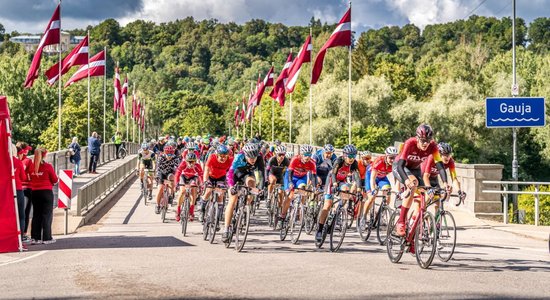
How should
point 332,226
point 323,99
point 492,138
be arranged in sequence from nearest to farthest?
point 332,226
point 492,138
point 323,99

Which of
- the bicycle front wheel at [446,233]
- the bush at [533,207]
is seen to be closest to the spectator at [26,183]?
the bicycle front wheel at [446,233]

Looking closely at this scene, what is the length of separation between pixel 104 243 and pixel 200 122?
548ft

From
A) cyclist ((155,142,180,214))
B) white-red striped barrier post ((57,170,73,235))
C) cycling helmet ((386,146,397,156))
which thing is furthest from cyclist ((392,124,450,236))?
cyclist ((155,142,180,214))

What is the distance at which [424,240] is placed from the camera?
12070 millimetres

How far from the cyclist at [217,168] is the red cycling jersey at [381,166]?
311cm

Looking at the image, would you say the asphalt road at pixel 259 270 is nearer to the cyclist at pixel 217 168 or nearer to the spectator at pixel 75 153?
the cyclist at pixel 217 168

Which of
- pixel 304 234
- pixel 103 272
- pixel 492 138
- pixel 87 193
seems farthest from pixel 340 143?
pixel 103 272

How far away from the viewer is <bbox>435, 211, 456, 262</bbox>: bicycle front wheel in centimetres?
1197

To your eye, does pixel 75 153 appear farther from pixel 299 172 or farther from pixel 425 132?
pixel 425 132

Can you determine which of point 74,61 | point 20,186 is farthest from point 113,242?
point 74,61

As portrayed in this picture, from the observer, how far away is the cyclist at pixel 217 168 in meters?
16.1

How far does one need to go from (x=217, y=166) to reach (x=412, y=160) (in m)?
4.90

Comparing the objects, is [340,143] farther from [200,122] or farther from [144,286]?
[200,122]

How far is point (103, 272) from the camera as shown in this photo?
1165 centimetres
